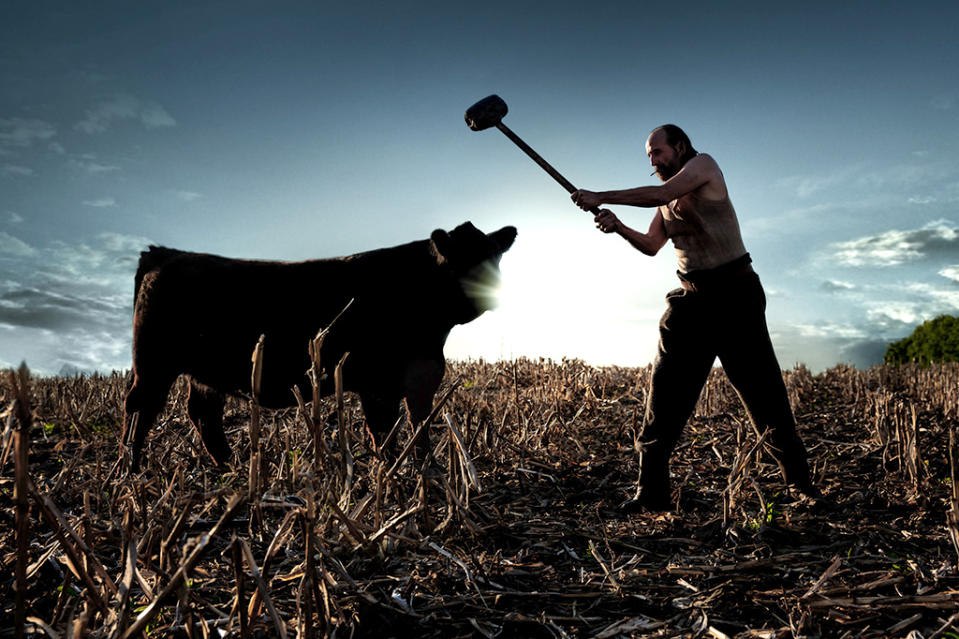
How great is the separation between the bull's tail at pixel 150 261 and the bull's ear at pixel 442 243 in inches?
102

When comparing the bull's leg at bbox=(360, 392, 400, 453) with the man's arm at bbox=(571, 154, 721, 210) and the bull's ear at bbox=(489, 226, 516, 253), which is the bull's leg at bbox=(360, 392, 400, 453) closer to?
the bull's ear at bbox=(489, 226, 516, 253)

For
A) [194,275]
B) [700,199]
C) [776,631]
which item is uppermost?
[700,199]

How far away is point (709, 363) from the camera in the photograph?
13.7 feet

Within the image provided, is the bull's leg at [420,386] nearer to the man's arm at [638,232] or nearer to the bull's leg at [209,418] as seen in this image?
Result: the man's arm at [638,232]

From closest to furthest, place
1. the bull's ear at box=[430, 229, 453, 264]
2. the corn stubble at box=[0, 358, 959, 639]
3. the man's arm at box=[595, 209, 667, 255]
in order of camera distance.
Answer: the corn stubble at box=[0, 358, 959, 639], the man's arm at box=[595, 209, 667, 255], the bull's ear at box=[430, 229, 453, 264]

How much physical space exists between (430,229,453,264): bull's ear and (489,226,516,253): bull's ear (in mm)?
626

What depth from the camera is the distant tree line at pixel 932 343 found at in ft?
68.0

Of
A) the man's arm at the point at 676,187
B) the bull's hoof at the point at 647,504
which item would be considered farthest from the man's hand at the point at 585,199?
the bull's hoof at the point at 647,504

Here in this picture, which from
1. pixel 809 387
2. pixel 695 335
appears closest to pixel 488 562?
pixel 695 335

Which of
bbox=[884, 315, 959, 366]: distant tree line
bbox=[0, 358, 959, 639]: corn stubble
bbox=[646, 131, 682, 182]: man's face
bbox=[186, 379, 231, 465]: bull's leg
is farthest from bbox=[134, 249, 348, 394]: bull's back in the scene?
bbox=[884, 315, 959, 366]: distant tree line

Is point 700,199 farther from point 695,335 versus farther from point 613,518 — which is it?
point 613,518

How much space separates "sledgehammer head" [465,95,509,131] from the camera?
525 centimetres

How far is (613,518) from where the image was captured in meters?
3.84

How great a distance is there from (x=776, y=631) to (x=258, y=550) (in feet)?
7.39
